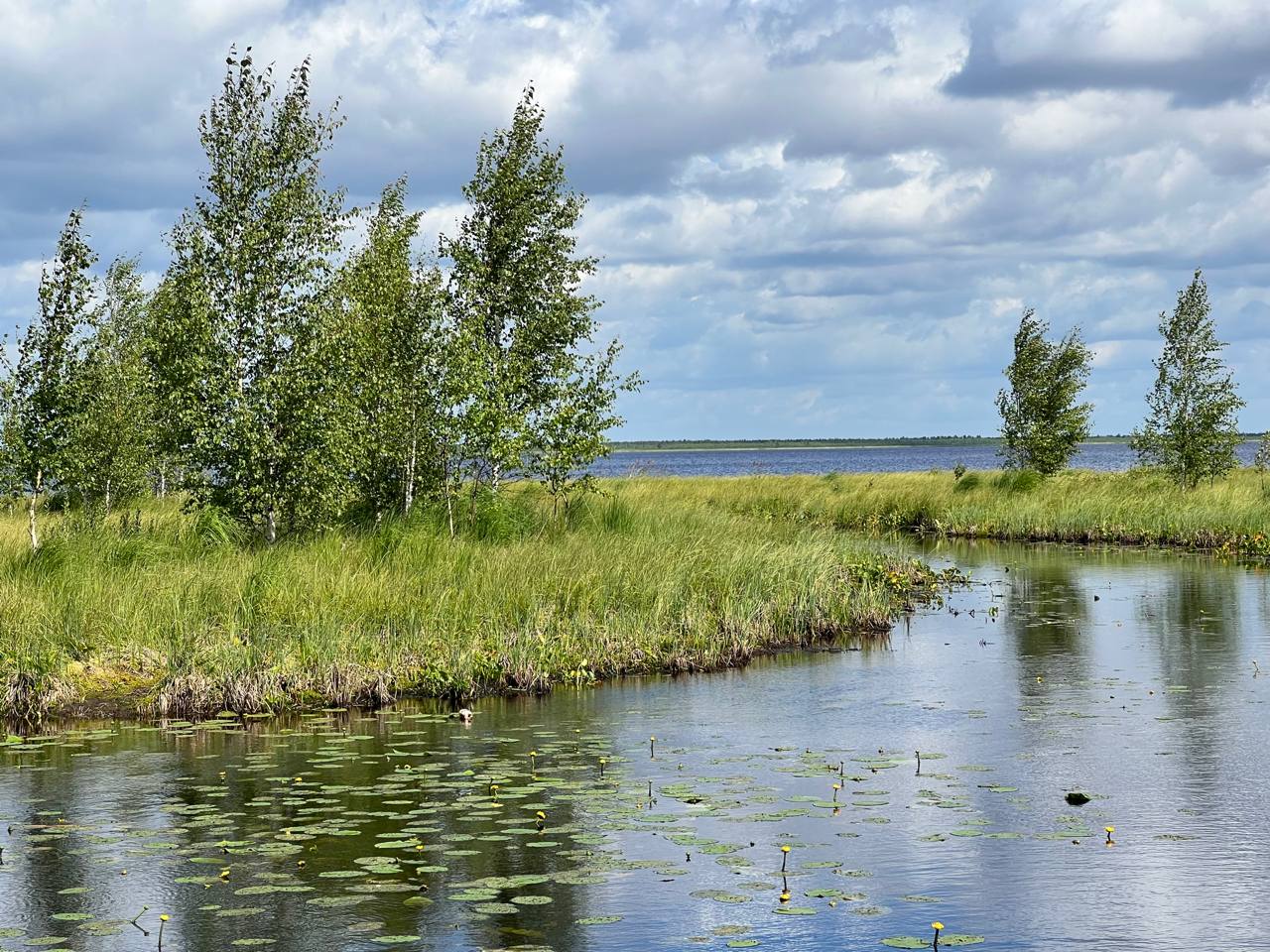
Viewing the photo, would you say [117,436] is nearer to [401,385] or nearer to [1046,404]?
[401,385]

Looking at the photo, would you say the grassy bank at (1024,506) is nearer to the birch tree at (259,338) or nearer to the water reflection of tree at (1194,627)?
the water reflection of tree at (1194,627)

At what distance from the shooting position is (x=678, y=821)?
1122 centimetres

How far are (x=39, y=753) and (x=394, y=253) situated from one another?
1614 cm

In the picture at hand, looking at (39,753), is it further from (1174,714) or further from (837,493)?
(837,493)

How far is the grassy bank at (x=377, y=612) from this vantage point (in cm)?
1658

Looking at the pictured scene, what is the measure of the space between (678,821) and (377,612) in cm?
827

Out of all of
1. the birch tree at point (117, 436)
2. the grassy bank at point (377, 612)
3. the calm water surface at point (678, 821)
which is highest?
the birch tree at point (117, 436)

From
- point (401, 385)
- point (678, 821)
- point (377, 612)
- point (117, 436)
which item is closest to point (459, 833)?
point (678, 821)

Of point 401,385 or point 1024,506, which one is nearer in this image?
point 401,385

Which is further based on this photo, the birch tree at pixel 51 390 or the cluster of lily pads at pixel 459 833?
the birch tree at pixel 51 390

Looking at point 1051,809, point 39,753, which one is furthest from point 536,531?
point 1051,809

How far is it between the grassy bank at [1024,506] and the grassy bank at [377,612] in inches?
551

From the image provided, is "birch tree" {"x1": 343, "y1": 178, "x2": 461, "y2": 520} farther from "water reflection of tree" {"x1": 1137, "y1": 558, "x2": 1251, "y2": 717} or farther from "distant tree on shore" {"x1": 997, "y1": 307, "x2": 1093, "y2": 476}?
"distant tree on shore" {"x1": 997, "y1": 307, "x2": 1093, "y2": 476}

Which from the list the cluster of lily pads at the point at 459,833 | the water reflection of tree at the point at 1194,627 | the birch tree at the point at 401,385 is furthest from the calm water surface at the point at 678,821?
the birch tree at the point at 401,385
